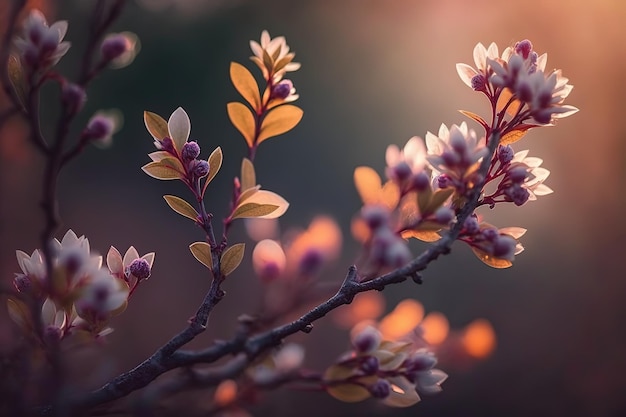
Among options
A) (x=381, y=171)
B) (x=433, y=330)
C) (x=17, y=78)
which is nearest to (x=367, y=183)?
(x=17, y=78)

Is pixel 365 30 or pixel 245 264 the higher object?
pixel 365 30

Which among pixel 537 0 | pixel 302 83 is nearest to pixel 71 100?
pixel 537 0

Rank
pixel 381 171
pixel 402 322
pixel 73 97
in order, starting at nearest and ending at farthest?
pixel 73 97 < pixel 402 322 < pixel 381 171

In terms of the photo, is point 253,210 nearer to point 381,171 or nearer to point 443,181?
point 443,181

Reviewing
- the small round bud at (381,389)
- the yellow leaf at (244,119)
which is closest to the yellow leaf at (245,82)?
the yellow leaf at (244,119)

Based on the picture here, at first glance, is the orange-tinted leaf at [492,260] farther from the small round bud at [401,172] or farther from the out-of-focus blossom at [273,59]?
the out-of-focus blossom at [273,59]

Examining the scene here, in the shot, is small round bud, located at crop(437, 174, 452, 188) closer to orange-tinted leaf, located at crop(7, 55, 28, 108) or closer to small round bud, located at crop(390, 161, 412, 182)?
small round bud, located at crop(390, 161, 412, 182)

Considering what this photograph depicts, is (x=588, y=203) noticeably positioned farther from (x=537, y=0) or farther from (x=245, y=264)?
(x=245, y=264)
